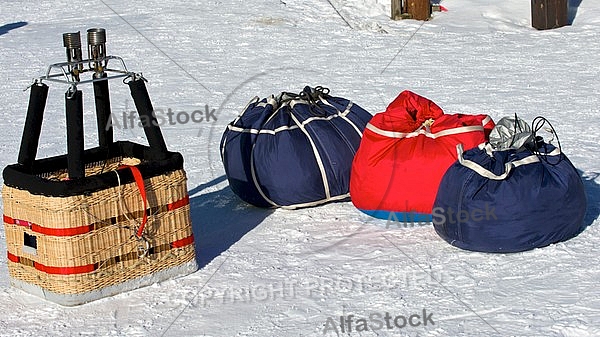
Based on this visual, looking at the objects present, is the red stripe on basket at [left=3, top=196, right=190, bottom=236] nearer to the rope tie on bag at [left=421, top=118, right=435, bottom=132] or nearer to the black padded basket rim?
the black padded basket rim

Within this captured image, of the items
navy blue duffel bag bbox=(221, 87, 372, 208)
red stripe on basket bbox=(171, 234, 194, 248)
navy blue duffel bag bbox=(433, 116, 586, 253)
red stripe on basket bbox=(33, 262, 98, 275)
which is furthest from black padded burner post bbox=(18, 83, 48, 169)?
navy blue duffel bag bbox=(433, 116, 586, 253)

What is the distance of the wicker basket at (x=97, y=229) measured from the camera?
3.98 metres

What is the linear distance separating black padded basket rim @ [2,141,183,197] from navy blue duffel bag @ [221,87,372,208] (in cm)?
72

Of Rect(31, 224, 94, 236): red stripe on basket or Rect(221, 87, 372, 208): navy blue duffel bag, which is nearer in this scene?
Rect(31, 224, 94, 236): red stripe on basket

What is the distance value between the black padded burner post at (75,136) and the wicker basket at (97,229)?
63 mm

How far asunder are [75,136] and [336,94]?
4088 mm

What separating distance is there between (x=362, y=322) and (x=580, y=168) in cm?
233

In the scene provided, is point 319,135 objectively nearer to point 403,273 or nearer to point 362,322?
point 403,273

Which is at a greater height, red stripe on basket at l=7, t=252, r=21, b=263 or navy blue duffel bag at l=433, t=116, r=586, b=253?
navy blue duffel bag at l=433, t=116, r=586, b=253

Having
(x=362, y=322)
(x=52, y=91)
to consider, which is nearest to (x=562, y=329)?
(x=362, y=322)

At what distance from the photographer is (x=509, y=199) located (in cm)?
427

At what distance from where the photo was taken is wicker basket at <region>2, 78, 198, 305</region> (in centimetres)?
398

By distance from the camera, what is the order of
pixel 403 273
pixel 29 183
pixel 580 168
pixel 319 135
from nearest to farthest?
pixel 29 183
pixel 403 273
pixel 319 135
pixel 580 168

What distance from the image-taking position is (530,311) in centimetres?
382
